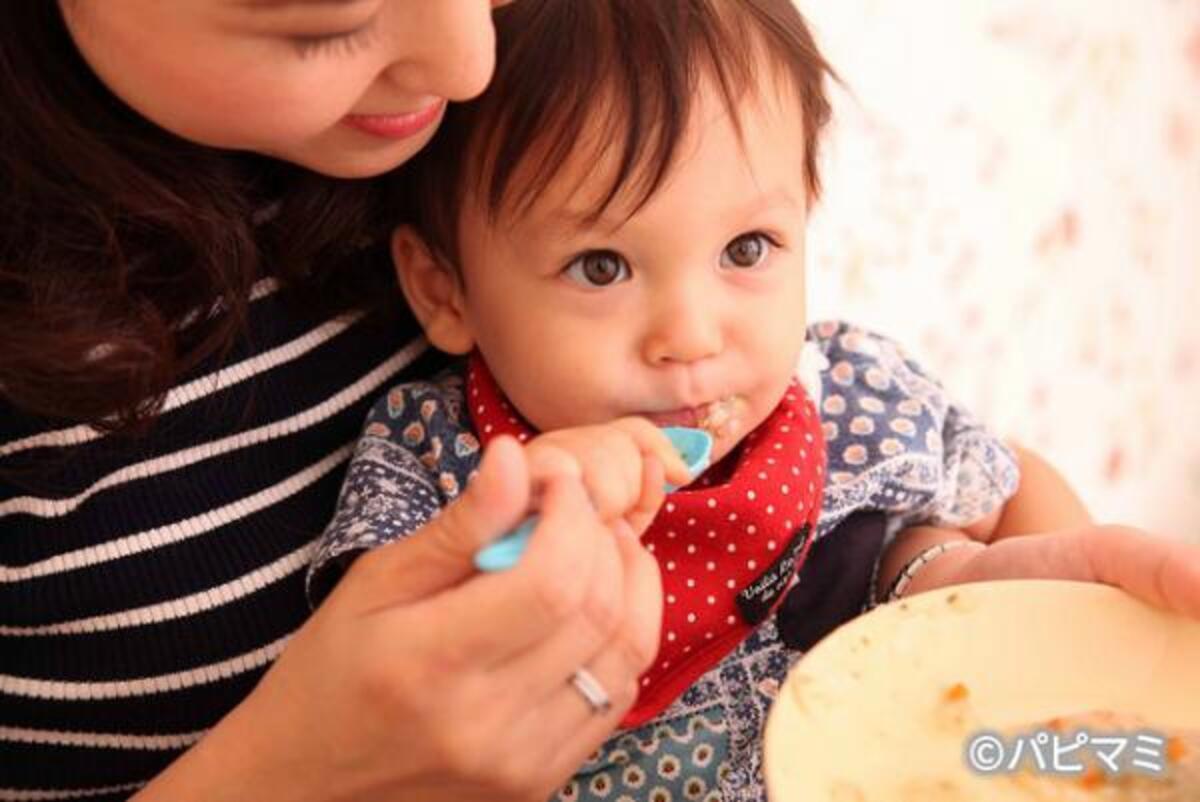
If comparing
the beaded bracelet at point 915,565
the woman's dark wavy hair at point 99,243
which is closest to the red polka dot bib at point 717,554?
→ the beaded bracelet at point 915,565

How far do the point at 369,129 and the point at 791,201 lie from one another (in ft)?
0.96

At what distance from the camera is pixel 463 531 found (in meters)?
0.72

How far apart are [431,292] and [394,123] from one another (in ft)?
0.65

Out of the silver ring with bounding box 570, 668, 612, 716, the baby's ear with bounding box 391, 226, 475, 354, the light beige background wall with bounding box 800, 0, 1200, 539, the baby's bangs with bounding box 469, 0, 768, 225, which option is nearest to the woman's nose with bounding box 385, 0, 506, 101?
the baby's bangs with bounding box 469, 0, 768, 225

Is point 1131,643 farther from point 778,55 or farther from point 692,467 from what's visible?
point 778,55

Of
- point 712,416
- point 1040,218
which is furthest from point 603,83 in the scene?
point 1040,218

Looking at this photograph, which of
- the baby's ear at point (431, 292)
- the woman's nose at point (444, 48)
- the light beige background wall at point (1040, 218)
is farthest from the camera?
the light beige background wall at point (1040, 218)

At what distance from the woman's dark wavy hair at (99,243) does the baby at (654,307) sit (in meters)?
0.15

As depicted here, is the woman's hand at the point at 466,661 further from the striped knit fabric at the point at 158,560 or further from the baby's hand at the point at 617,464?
the striped knit fabric at the point at 158,560

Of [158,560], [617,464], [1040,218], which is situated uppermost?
[158,560]

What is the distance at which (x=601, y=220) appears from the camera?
952 mm

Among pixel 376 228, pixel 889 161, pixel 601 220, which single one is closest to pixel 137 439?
pixel 376 228

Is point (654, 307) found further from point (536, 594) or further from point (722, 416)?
point (536, 594)

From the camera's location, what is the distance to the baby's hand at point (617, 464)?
29.6 inches
